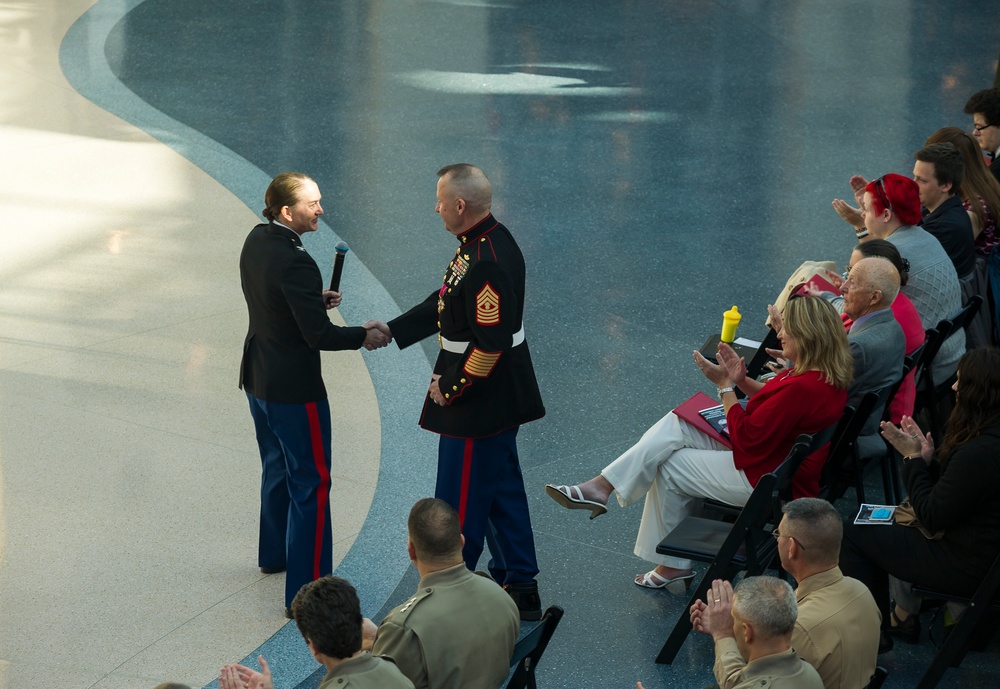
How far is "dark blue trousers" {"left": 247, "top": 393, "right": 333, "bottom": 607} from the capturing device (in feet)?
13.7

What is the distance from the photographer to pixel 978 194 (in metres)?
5.92

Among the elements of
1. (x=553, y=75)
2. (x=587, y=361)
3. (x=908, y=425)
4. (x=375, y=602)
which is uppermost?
(x=553, y=75)

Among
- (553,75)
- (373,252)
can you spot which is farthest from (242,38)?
(373,252)

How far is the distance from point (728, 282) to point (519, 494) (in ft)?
9.96

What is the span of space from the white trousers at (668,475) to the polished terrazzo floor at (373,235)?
0.22m

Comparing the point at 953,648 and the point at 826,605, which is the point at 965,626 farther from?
the point at 826,605

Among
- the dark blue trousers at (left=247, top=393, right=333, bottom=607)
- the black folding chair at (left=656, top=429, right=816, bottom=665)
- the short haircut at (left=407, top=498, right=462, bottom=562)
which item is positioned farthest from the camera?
the dark blue trousers at (left=247, top=393, right=333, bottom=607)

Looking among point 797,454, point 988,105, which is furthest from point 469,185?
point 988,105

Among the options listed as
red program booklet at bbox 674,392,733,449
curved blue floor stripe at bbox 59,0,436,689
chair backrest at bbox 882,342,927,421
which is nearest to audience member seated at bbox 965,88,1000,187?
chair backrest at bbox 882,342,927,421

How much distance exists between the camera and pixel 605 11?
40.6 ft

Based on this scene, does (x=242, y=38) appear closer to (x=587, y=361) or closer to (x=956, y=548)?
(x=587, y=361)

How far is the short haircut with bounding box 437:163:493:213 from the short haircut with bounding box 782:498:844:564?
1545 mm

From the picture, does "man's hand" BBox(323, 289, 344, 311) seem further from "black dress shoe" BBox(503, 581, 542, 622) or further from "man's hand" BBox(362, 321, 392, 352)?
"black dress shoe" BBox(503, 581, 542, 622)

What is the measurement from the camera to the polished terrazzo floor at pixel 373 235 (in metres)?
4.45
